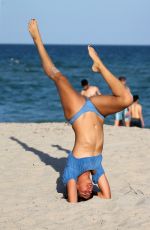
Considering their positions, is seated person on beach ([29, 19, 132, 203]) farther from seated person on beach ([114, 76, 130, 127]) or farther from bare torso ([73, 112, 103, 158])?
seated person on beach ([114, 76, 130, 127])

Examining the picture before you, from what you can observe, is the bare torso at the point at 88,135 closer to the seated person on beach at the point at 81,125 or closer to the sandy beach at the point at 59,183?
the seated person on beach at the point at 81,125

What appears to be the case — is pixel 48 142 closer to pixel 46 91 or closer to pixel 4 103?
pixel 4 103

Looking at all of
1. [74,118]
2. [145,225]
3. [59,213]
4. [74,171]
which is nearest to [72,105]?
[74,118]

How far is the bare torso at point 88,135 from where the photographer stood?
671 centimetres

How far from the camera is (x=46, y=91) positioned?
32.4 metres

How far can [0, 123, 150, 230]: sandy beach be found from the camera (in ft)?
20.0

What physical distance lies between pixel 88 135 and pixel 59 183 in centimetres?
142

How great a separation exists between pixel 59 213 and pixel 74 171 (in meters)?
0.62

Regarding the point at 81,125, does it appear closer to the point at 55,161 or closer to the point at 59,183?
the point at 59,183

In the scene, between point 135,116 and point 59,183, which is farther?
point 135,116
